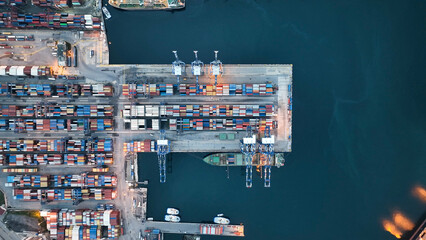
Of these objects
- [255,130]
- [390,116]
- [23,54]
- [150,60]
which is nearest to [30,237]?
[23,54]

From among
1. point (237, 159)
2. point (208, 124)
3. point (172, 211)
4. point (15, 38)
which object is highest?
point (15, 38)

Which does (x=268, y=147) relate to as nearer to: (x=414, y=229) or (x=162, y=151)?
(x=162, y=151)

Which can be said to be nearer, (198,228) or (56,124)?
(56,124)

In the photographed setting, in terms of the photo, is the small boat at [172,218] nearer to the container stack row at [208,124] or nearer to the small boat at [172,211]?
the small boat at [172,211]

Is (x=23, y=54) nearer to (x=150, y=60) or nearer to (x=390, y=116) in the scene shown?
(x=150, y=60)

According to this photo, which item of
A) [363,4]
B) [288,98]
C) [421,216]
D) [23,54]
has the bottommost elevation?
[421,216]

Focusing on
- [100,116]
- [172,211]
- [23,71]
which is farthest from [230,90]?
[23,71]

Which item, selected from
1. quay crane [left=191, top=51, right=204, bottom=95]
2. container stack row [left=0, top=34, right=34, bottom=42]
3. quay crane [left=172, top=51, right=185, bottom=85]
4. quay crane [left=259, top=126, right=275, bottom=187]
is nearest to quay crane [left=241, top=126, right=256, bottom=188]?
quay crane [left=259, top=126, right=275, bottom=187]

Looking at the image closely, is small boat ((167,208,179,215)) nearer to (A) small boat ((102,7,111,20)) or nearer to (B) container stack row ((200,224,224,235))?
(B) container stack row ((200,224,224,235))
